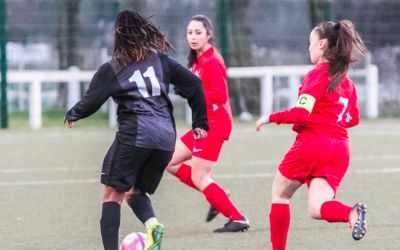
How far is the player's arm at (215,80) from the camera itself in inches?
341

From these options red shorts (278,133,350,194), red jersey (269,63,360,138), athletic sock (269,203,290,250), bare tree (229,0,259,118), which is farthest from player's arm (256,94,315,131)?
bare tree (229,0,259,118)

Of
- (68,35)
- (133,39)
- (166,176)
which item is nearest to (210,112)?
(133,39)

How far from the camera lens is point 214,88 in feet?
28.5

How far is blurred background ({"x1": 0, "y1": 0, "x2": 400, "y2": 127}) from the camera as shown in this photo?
2036 cm

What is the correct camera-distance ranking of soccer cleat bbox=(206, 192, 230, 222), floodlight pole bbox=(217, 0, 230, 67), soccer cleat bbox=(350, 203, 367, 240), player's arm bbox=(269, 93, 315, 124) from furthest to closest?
floodlight pole bbox=(217, 0, 230, 67)
soccer cleat bbox=(206, 192, 230, 222)
player's arm bbox=(269, 93, 315, 124)
soccer cleat bbox=(350, 203, 367, 240)

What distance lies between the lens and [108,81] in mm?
6734

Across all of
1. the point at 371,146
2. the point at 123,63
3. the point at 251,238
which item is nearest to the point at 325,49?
the point at 123,63

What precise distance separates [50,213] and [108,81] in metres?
3.14

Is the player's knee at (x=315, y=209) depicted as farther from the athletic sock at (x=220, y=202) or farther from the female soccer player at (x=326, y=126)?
the athletic sock at (x=220, y=202)

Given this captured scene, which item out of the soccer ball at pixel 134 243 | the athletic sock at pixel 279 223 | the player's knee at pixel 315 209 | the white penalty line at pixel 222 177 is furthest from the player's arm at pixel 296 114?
the white penalty line at pixel 222 177

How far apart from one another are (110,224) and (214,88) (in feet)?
6.97

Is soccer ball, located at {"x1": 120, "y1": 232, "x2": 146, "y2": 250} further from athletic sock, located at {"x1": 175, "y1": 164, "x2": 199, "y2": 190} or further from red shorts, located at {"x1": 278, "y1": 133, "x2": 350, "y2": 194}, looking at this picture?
athletic sock, located at {"x1": 175, "y1": 164, "x2": 199, "y2": 190}

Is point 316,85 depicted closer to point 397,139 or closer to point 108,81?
point 108,81

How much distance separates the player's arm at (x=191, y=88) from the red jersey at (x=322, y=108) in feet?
2.06
